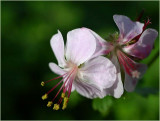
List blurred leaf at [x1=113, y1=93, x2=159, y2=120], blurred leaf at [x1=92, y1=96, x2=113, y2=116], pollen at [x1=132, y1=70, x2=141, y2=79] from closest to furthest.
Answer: pollen at [x1=132, y1=70, x2=141, y2=79] < blurred leaf at [x1=92, y1=96, x2=113, y2=116] < blurred leaf at [x1=113, y1=93, x2=159, y2=120]

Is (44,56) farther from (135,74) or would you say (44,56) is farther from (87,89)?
(135,74)

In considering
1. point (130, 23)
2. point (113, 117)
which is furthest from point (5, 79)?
point (130, 23)

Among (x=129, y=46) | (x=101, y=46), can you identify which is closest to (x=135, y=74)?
(x=129, y=46)

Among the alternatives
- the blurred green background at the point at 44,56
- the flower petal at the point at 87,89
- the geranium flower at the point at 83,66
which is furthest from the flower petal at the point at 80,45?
the blurred green background at the point at 44,56

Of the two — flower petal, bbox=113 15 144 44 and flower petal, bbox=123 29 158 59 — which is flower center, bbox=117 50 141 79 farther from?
flower petal, bbox=113 15 144 44

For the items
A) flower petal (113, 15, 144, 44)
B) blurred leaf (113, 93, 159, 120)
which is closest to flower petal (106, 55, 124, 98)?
flower petal (113, 15, 144, 44)

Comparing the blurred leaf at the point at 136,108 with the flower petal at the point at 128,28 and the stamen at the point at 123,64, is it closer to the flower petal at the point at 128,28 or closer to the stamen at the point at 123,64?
the stamen at the point at 123,64
